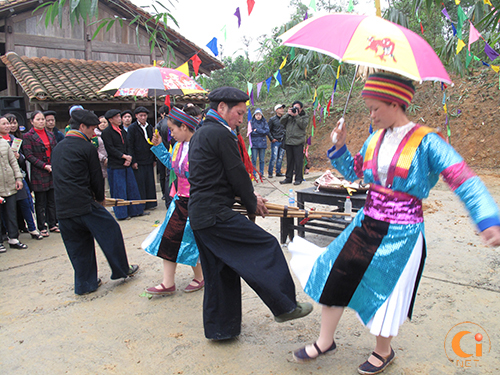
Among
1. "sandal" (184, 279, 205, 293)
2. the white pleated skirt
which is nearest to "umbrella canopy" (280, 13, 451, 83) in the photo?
the white pleated skirt

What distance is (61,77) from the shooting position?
368 inches

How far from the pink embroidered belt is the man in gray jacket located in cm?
717

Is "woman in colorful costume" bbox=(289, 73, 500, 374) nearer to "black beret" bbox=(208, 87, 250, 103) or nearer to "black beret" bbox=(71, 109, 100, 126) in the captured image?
"black beret" bbox=(208, 87, 250, 103)

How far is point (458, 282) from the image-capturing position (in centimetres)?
370

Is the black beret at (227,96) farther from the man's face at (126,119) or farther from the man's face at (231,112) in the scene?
the man's face at (126,119)

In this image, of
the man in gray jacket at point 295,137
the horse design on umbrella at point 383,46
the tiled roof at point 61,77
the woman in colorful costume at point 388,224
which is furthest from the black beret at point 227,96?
the man in gray jacket at point 295,137

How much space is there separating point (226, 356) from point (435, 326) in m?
1.62

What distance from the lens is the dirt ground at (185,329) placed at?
8.42 ft

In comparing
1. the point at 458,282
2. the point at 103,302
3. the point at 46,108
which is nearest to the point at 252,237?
the point at 103,302

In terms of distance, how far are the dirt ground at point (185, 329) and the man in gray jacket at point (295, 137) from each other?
524 centimetres

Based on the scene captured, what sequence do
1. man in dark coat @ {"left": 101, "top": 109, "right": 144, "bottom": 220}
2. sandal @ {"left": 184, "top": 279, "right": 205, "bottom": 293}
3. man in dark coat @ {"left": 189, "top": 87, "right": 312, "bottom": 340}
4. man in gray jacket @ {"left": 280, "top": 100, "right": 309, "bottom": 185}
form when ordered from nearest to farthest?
man in dark coat @ {"left": 189, "top": 87, "right": 312, "bottom": 340} < sandal @ {"left": 184, "top": 279, "right": 205, "bottom": 293} < man in dark coat @ {"left": 101, "top": 109, "right": 144, "bottom": 220} < man in gray jacket @ {"left": 280, "top": 100, "right": 309, "bottom": 185}

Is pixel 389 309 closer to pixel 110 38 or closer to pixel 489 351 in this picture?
pixel 489 351

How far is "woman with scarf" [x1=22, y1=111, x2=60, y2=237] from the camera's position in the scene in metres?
5.66

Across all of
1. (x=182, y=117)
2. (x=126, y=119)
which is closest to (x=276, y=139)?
(x=126, y=119)
